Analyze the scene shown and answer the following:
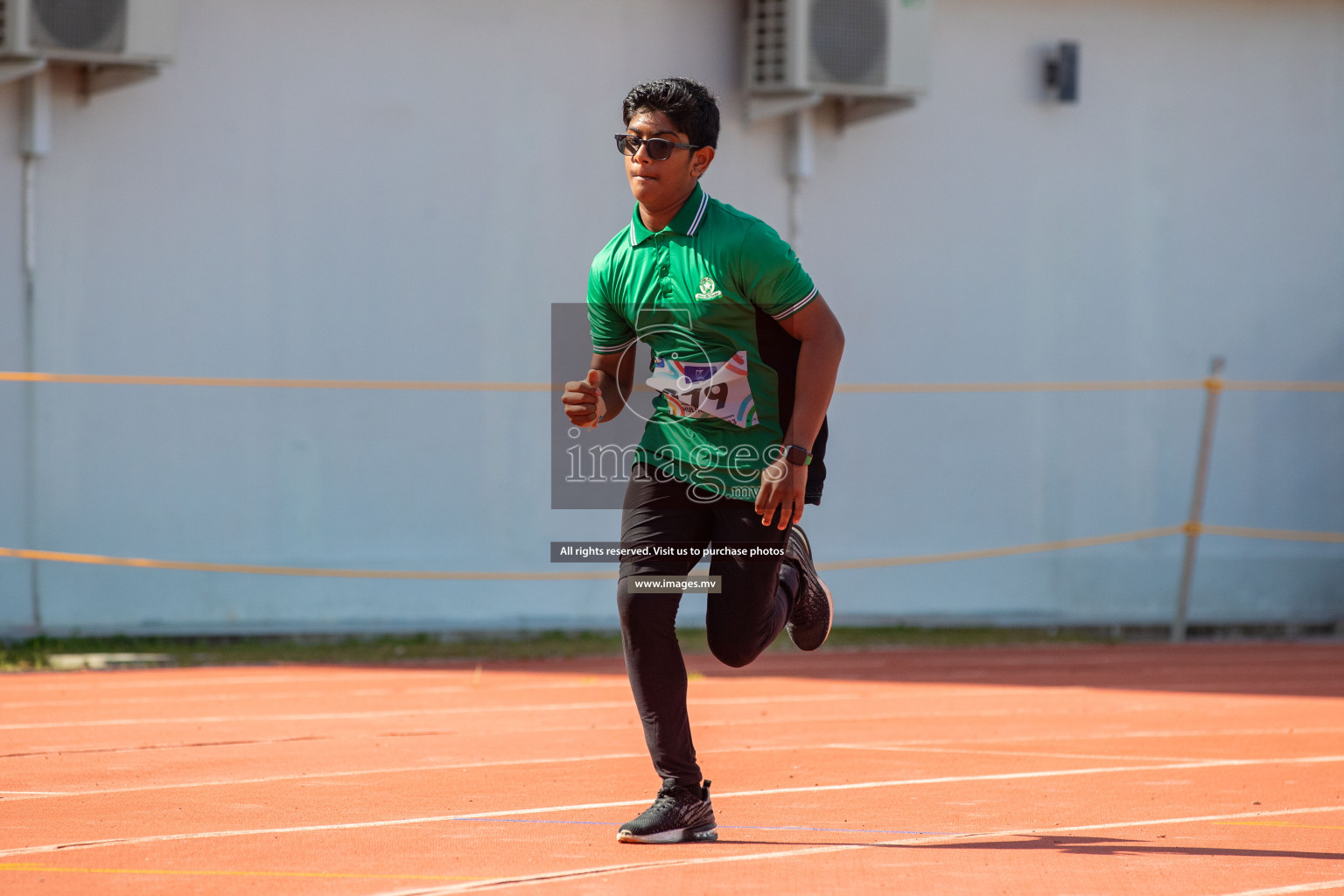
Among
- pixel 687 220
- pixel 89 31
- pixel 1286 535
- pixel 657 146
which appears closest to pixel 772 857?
pixel 687 220

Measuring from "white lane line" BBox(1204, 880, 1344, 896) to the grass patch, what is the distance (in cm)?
599

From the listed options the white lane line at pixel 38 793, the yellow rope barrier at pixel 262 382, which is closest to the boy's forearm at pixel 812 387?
the white lane line at pixel 38 793

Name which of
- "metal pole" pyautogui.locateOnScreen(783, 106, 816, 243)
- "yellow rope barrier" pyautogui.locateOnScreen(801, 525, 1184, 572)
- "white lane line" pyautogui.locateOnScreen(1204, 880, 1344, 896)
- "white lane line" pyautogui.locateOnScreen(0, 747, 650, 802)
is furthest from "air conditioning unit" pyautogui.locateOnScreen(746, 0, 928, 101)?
"white lane line" pyautogui.locateOnScreen(1204, 880, 1344, 896)

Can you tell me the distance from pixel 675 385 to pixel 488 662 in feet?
19.0

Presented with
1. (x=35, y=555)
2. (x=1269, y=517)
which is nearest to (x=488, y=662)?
(x=35, y=555)

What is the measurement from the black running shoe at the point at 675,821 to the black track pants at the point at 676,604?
0.04m

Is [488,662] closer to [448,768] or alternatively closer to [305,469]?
[305,469]

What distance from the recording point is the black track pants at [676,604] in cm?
451

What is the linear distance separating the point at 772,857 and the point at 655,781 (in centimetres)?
141

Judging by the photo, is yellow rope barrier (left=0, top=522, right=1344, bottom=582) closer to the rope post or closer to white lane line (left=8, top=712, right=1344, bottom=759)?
the rope post

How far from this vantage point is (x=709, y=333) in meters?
4.54

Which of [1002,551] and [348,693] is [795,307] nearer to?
[348,693]

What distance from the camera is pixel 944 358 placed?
12.3 metres

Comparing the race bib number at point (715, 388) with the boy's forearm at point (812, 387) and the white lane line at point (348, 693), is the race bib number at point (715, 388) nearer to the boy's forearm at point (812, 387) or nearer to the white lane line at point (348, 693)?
the boy's forearm at point (812, 387)
